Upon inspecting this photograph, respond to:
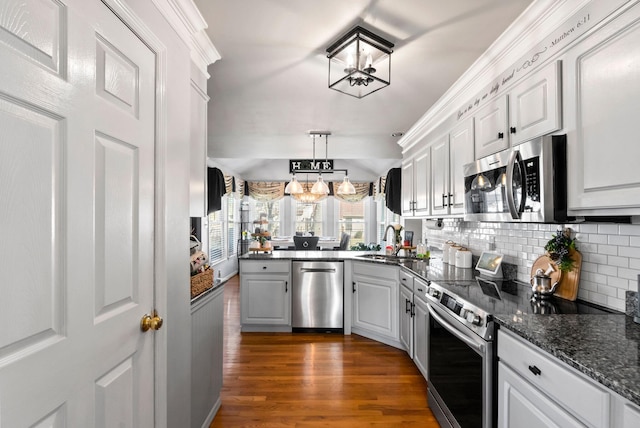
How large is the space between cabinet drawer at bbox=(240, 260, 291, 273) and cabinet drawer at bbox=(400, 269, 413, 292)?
133 cm

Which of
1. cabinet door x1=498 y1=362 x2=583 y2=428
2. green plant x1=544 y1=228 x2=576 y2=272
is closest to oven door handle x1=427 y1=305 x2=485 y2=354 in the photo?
cabinet door x1=498 y1=362 x2=583 y2=428

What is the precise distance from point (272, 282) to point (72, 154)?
10.1 ft

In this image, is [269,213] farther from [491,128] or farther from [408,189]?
[491,128]

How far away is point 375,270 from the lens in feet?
11.4

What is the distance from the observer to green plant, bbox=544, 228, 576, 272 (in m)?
1.76

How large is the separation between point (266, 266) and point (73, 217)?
2979 millimetres

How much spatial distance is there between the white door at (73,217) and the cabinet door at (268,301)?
8.26 ft

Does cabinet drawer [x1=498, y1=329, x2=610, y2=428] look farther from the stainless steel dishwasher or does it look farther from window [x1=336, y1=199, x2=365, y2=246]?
window [x1=336, y1=199, x2=365, y2=246]

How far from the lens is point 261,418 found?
2.18 m

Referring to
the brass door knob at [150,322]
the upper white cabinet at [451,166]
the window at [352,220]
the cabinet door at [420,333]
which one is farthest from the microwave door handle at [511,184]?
the window at [352,220]

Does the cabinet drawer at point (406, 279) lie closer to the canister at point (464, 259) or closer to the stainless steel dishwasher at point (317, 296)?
the canister at point (464, 259)

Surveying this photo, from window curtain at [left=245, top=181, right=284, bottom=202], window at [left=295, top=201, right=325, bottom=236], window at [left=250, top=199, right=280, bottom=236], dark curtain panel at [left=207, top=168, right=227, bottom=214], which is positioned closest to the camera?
dark curtain panel at [left=207, top=168, right=227, bottom=214]

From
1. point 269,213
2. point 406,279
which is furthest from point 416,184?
point 269,213

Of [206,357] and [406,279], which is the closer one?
[206,357]
